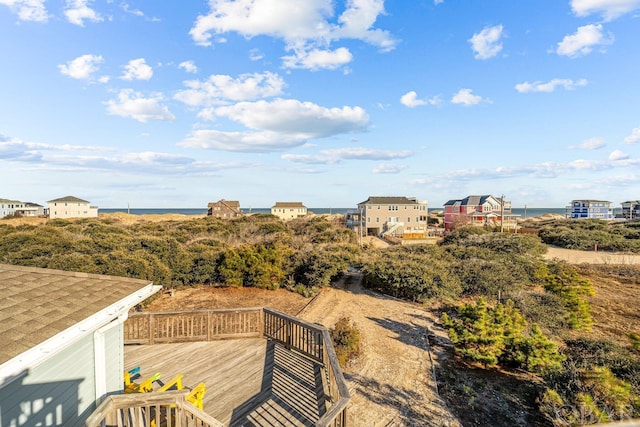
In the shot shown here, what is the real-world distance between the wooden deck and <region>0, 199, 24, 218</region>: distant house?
7726 cm

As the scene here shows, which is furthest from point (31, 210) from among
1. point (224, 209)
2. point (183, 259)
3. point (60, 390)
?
point (60, 390)

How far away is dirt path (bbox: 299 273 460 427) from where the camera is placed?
6523mm

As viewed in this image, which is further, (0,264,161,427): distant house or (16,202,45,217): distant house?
(16,202,45,217): distant house

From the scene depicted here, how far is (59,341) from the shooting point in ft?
10.2

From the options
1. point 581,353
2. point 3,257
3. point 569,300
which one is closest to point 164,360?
point 581,353

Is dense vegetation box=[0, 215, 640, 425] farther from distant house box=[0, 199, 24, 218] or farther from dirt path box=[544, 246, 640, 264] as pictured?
distant house box=[0, 199, 24, 218]

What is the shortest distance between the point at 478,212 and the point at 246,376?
49455 millimetres

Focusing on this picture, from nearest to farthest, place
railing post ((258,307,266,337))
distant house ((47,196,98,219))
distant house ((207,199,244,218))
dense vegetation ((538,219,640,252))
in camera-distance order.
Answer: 1. railing post ((258,307,266,337))
2. dense vegetation ((538,219,640,252))
3. distant house ((47,196,98,219))
4. distant house ((207,199,244,218))

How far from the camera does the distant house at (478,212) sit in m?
46.7

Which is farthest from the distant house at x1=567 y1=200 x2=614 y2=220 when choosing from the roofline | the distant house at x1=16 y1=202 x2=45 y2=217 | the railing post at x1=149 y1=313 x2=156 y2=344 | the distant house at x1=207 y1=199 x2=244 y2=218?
the distant house at x1=16 y1=202 x2=45 y2=217

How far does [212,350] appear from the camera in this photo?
22.3 feet

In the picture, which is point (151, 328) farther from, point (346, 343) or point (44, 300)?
point (346, 343)

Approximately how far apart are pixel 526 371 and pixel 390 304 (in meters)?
5.87

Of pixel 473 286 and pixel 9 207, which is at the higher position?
pixel 9 207
